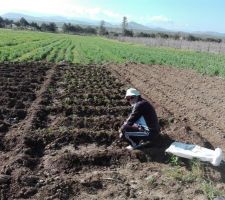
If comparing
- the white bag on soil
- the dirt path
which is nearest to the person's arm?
the white bag on soil

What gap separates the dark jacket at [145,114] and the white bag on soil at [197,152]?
1.68ft

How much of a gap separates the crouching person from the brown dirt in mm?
223

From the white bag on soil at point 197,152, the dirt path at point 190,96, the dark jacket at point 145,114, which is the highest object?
the dark jacket at point 145,114

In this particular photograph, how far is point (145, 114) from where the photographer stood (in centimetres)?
805

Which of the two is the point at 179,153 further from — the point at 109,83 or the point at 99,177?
the point at 109,83

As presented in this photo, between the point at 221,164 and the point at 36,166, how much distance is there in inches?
120

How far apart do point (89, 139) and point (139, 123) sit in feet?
3.62

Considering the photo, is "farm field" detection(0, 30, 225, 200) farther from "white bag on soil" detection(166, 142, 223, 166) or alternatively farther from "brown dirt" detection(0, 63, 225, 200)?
"white bag on soil" detection(166, 142, 223, 166)

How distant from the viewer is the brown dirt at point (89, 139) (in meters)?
6.45

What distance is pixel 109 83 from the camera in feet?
52.8

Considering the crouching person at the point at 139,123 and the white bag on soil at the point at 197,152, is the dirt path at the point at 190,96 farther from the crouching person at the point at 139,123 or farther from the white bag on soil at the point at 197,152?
the crouching person at the point at 139,123

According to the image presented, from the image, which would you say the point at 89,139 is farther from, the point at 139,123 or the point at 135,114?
the point at 135,114

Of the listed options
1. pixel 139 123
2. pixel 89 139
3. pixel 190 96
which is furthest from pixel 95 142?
pixel 190 96

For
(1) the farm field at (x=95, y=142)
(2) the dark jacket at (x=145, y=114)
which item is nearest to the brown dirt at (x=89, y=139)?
(1) the farm field at (x=95, y=142)
